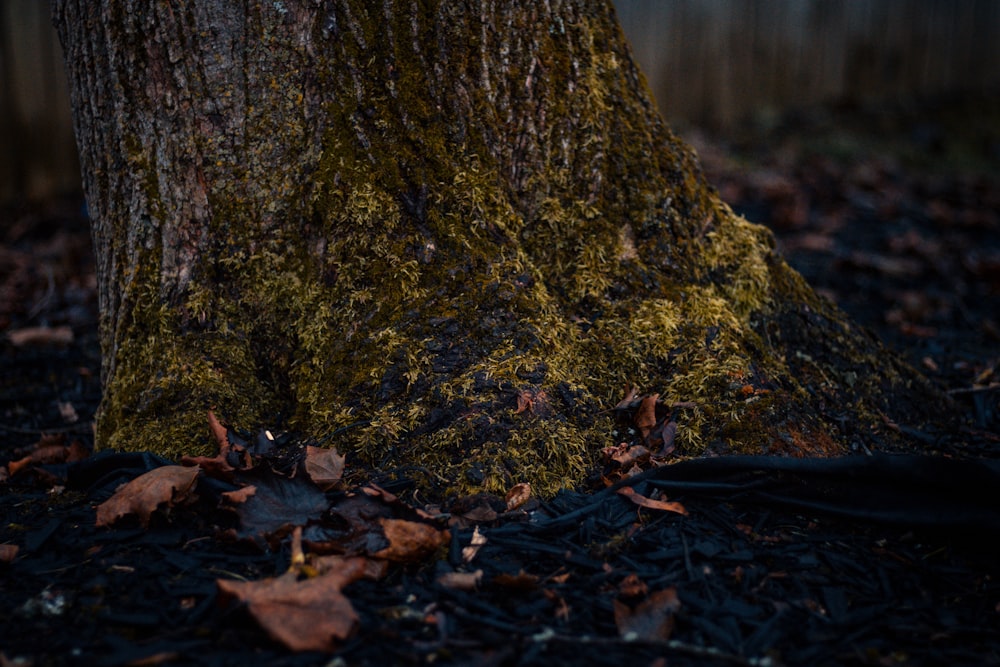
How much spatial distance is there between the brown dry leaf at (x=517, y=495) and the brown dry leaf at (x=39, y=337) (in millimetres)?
2957

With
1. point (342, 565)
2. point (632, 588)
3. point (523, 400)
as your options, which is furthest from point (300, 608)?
point (523, 400)

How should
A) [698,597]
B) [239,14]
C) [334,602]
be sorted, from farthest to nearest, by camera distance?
[239,14]
[698,597]
[334,602]

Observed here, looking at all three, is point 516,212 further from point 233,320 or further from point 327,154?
point 233,320

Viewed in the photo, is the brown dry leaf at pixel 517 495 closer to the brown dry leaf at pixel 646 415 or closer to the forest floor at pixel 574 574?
the forest floor at pixel 574 574

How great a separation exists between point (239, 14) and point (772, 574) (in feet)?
7.01

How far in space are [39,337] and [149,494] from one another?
2.45 metres

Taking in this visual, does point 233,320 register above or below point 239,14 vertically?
below

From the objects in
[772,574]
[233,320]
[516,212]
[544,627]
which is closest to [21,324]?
[233,320]

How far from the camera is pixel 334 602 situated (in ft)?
4.59

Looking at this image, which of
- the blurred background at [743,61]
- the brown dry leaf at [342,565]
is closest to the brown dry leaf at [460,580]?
the brown dry leaf at [342,565]

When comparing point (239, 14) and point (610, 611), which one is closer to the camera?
point (610, 611)

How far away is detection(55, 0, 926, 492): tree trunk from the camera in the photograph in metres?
2.04

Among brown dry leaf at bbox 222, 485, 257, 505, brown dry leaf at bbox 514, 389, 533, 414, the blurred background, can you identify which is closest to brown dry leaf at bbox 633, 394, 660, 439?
brown dry leaf at bbox 514, 389, 533, 414

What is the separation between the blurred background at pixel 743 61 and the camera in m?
6.14
